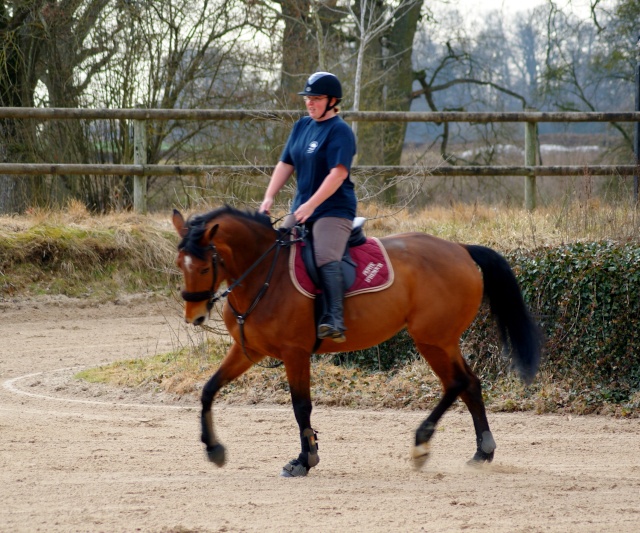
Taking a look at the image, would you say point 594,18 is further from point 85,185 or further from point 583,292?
point 583,292

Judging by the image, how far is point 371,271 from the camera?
19.9ft

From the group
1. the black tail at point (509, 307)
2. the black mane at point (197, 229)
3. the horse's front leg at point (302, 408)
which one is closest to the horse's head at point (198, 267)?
the black mane at point (197, 229)

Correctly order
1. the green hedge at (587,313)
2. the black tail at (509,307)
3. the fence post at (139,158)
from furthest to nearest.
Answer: the fence post at (139,158), the green hedge at (587,313), the black tail at (509,307)

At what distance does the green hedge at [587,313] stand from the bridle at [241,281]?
2.92m

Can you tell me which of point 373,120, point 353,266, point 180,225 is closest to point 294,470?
point 353,266

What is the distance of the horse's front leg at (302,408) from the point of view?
18.8ft

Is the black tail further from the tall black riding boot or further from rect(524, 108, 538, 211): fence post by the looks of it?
rect(524, 108, 538, 211): fence post

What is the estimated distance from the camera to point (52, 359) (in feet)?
34.4

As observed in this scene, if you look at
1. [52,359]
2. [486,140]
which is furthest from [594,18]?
[52,359]

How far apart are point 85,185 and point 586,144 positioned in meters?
17.2

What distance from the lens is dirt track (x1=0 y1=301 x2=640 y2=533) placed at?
4.70 metres

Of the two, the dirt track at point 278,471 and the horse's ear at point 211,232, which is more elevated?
the horse's ear at point 211,232

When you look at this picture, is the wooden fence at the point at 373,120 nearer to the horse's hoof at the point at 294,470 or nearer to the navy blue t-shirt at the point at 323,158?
the navy blue t-shirt at the point at 323,158

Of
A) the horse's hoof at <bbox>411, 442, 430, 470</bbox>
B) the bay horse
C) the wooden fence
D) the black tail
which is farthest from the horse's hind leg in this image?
Result: the wooden fence
